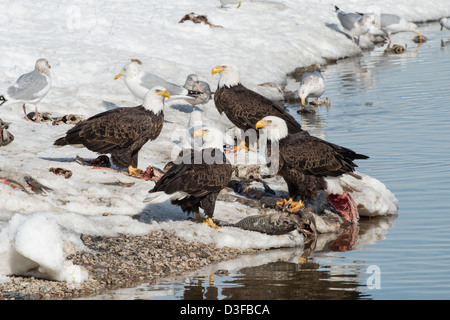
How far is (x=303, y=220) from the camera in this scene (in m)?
10.1

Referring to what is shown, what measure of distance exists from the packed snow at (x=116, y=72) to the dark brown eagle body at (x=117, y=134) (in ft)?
1.35

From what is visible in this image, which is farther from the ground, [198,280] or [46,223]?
[46,223]

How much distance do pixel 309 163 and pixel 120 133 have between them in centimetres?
309

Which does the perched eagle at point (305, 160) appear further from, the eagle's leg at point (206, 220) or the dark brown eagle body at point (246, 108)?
the dark brown eagle body at point (246, 108)

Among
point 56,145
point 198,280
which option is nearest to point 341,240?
point 198,280

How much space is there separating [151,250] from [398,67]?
1783cm

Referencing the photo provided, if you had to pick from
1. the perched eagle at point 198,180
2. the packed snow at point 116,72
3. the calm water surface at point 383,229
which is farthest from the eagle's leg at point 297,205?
the perched eagle at point 198,180

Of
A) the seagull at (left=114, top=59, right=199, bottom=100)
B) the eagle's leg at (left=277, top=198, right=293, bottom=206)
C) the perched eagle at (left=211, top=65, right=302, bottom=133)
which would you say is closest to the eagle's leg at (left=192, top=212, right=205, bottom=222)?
the eagle's leg at (left=277, top=198, right=293, bottom=206)

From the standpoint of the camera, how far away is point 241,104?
13.4 m

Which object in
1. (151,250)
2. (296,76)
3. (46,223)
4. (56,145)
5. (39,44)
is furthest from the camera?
(296,76)

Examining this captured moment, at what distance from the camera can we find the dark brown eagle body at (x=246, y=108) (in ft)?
43.3

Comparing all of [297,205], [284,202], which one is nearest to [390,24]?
[284,202]

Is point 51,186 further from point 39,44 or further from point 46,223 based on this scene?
point 39,44

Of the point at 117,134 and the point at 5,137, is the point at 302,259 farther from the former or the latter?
the point at 5,137
